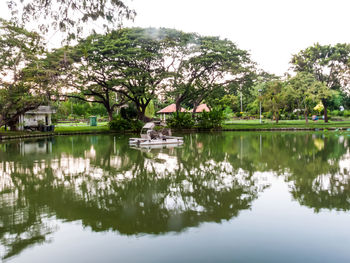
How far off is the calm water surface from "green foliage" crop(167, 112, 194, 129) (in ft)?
68.0

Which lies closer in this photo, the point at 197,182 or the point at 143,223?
the point at 143,223

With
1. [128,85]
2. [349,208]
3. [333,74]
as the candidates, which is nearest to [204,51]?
[128,85]

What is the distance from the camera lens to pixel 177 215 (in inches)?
179

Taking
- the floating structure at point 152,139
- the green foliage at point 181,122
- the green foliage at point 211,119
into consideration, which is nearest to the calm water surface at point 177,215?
the floating structure at point 152,139

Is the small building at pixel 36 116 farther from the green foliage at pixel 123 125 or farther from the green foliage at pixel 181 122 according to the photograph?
the green foliage at pixel 181 122

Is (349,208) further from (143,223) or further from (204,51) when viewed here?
(204,51)

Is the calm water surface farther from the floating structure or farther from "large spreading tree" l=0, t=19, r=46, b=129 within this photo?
"large spreading tree" l=0, t=19, r=46, b=129

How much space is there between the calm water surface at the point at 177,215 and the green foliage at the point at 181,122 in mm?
20718

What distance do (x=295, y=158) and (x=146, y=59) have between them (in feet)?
63.9

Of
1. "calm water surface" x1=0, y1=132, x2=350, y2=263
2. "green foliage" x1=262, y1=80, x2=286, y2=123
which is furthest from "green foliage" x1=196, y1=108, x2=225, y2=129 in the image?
"calm water surface" x1=0, y1=132, x2=350, y2=263

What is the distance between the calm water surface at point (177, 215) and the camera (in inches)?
135

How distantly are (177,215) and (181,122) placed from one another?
2468 centimetres

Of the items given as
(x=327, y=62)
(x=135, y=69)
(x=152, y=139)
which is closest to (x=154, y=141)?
(x=152, y=139)

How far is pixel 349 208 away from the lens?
15.9 ft
